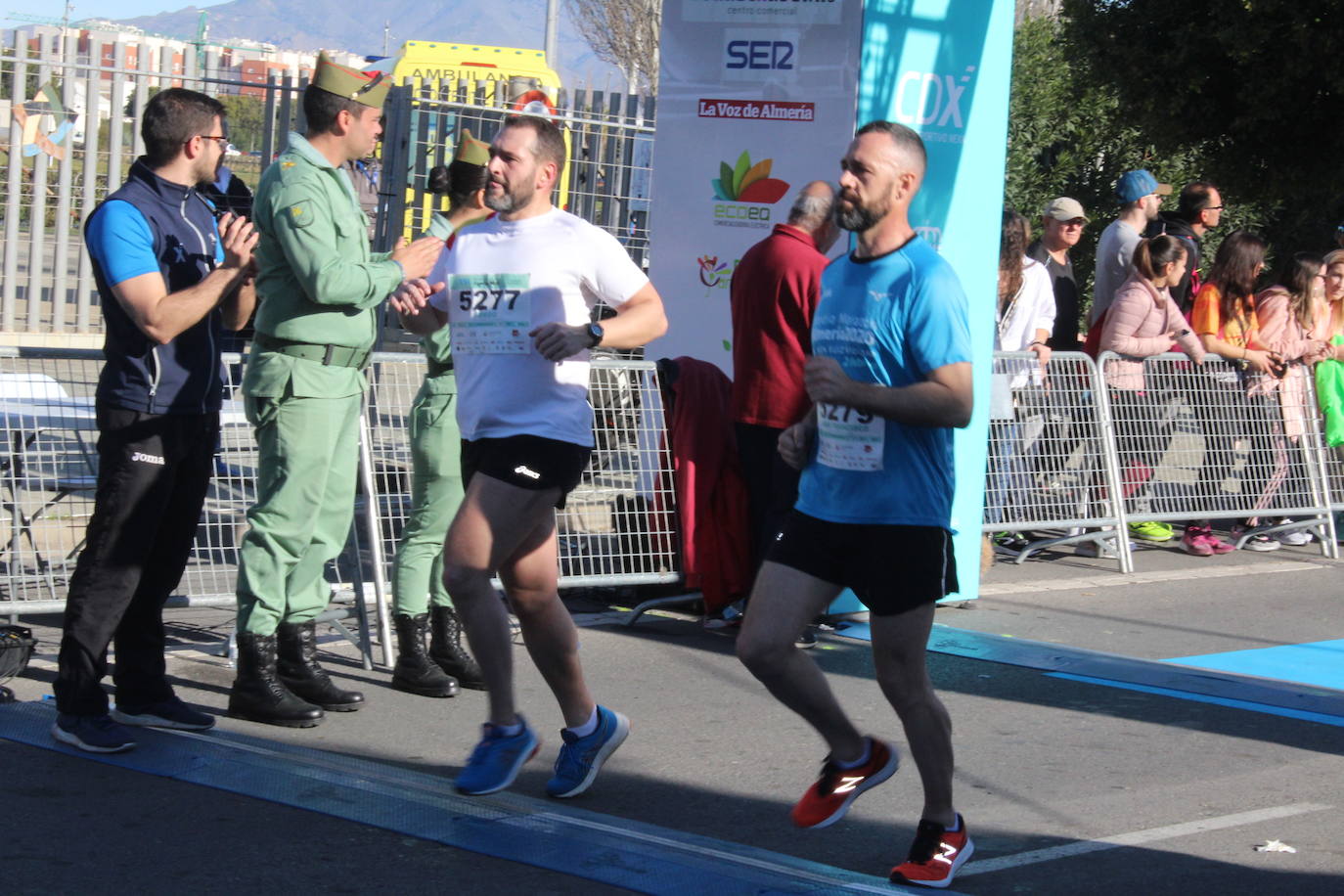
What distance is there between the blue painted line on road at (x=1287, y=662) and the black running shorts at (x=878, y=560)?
3.53 m

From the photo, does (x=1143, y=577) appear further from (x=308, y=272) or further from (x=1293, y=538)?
(x=308, y=272)

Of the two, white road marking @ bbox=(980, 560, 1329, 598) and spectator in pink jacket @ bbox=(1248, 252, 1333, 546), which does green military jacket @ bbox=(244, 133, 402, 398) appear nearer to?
white road marking @ bbox=(980, 560, 1329, 598)

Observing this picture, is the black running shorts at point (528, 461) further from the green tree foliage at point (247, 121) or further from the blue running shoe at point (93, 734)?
the green tree foliage at point (247, 121)

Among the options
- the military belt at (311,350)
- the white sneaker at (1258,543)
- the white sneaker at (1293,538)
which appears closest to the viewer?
the military belt at (311,350)

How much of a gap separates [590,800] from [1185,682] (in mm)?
3107

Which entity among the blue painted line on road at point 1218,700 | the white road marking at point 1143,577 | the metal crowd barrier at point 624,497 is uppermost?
the metal crowd barrier at point 624,497

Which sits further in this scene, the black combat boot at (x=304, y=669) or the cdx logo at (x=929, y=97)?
the cdx logo at (x=929, y=97)

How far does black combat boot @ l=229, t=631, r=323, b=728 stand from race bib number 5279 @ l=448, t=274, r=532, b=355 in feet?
4.70

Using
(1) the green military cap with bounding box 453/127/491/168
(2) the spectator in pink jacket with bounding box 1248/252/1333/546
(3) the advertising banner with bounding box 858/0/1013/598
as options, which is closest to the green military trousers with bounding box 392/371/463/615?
(1) the green military cap with bounding box 453/127/491/168

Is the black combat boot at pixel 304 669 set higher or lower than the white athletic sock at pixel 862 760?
lower

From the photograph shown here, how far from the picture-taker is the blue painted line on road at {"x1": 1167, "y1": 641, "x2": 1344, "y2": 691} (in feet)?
24.2

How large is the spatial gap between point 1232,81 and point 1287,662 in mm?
7361

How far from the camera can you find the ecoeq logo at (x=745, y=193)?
8375 mm

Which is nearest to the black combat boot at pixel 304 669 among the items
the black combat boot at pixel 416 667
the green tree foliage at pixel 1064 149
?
the black combat boot at pixel 416 667
